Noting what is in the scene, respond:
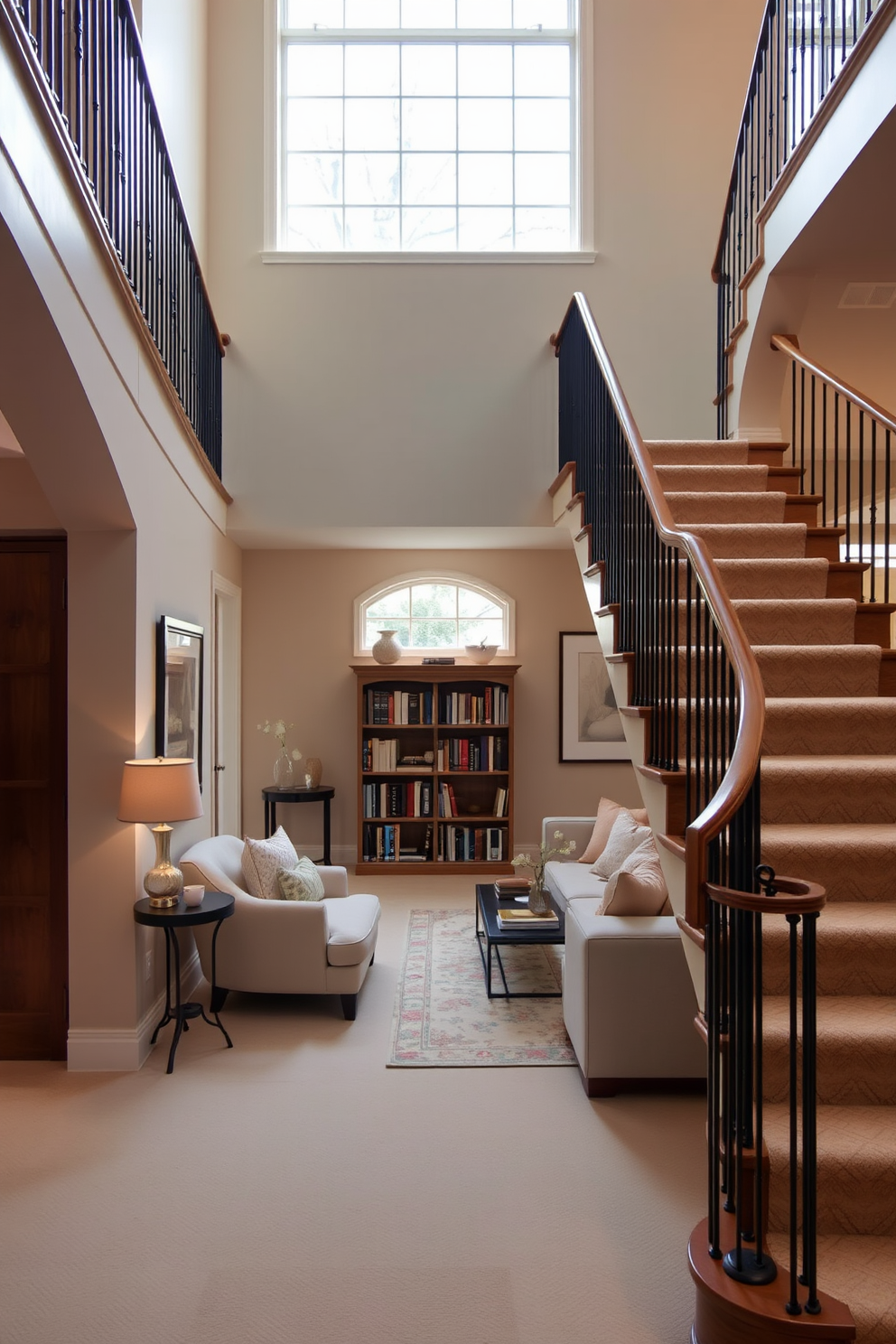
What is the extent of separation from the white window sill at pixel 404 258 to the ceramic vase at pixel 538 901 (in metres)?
4.18

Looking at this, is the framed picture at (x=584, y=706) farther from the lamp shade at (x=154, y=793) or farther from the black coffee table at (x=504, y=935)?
the lamp shade at (x=154, y=793)

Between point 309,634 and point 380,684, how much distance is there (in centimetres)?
71

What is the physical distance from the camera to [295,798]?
22.8 feet

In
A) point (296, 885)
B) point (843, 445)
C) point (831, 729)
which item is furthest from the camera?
point (843, 445)

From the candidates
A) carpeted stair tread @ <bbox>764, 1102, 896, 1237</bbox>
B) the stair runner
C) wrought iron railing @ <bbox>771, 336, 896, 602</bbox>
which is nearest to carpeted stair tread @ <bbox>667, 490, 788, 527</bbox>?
the stair runner

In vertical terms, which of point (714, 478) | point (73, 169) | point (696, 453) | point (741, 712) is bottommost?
point (741, 712)

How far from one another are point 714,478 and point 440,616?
3307 mm

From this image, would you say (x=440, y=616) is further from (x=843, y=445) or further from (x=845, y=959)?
(x=845, y=959)

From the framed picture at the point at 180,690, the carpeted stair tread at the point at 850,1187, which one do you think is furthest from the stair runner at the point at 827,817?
the framed picture at the point at 180,690

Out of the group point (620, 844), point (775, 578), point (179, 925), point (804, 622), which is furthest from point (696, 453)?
point (179, 925)

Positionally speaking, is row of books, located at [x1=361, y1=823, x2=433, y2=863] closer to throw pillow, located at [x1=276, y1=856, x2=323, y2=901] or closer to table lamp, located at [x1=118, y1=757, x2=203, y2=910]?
throw pillow, located at [x1=276, y1=856, x2=323, y2=901]

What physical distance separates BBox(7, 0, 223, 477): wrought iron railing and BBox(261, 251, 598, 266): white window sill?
1112mm

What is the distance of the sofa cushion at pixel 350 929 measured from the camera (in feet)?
14.0

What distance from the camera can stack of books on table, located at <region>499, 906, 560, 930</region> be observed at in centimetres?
446
